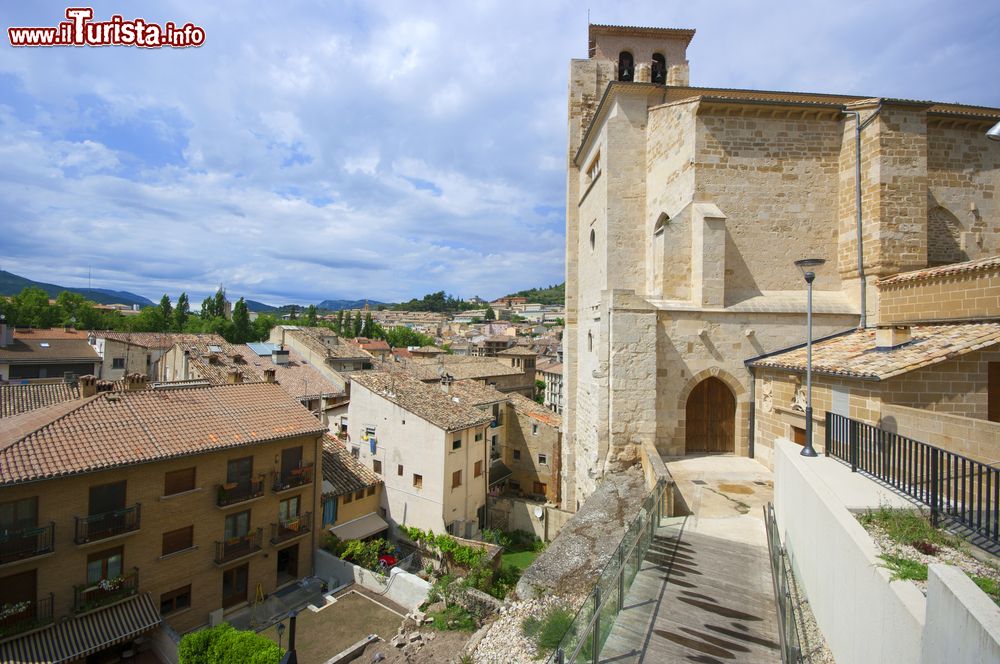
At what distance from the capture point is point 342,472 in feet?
64.5

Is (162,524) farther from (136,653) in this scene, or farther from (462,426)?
(462,426)

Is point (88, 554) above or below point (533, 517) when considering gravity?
above

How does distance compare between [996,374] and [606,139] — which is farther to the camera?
[606,139]

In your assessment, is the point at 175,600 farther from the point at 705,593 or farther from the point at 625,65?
the point at 625,65

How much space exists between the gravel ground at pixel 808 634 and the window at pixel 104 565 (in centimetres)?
1499

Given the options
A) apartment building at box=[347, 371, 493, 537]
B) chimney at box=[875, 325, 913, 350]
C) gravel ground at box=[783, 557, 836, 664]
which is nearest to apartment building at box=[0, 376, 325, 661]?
apartment building at box=[347, 371, 493, 537]

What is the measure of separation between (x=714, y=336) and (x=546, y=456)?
17.9m

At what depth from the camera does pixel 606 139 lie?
14031mm

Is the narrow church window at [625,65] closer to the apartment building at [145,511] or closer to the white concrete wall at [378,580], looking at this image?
the apartment building at [145,511]

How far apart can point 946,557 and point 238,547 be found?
16588 mm

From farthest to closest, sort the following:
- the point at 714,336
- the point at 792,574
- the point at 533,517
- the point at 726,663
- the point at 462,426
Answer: the point at 533,517 < the point at 462,426 < the point at 714,336 < the point at 792,574 < the point at 726,663

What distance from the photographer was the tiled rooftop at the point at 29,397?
1680 centimetres

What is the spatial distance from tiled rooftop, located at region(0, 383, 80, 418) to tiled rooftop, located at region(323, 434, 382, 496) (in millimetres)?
8781

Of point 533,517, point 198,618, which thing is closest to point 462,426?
point 533,517
